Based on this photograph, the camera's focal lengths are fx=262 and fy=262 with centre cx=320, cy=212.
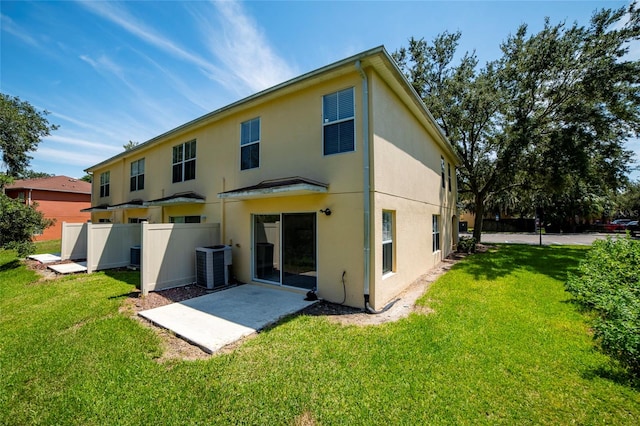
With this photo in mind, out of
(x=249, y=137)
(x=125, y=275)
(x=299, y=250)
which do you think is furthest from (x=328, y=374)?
(x=125, y=275)

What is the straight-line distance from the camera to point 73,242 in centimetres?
1252

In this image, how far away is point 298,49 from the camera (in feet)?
27.3

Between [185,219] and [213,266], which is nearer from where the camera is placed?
[213,266]

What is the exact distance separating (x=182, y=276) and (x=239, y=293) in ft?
7.70

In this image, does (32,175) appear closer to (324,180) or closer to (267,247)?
(267,247)

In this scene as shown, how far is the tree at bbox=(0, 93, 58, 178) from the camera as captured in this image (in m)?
21.8

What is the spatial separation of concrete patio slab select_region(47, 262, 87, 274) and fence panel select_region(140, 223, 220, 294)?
524cm

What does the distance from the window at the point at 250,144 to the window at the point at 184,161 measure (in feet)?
10.1

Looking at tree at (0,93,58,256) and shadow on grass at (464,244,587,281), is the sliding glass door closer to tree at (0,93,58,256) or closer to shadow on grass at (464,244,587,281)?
shadow on grass at (464,244,587,281)

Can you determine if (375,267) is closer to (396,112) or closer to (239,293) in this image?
(239,293)

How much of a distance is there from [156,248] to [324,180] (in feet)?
17.3

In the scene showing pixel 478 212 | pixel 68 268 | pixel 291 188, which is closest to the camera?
pixel 291 188

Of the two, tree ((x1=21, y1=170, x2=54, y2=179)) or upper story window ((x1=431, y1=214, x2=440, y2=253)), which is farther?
tree ((x1=21, y1=170, x2=54, y2=179))

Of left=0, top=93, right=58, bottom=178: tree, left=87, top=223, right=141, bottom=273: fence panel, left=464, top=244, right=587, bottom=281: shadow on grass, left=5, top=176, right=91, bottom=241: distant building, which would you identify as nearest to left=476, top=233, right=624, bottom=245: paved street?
left=464, top=244, right=587, bottom=281: shadow on grass
